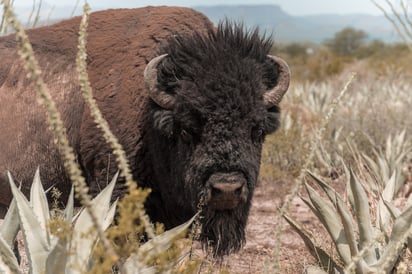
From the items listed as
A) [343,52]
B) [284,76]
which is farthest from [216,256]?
[343,52]

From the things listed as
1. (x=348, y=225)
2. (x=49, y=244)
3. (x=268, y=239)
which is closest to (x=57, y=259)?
(x=49, y=244)

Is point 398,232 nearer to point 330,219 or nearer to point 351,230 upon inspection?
point 351,230

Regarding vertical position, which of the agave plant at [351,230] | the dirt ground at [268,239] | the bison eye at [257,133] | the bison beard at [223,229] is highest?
the bison eye at [257,133]

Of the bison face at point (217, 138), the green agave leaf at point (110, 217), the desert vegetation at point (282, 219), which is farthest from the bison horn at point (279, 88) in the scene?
the green agave leaf at point (110, 217)

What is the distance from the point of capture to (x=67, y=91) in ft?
18.1

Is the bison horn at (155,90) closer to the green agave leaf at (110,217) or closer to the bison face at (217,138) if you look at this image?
the bison face at (217,138)

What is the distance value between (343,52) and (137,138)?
67290 mm

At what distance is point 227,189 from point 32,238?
53.2 inches

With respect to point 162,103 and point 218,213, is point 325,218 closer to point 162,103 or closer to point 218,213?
point 218,213

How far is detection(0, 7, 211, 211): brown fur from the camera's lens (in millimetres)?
5113

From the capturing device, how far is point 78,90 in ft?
18.1

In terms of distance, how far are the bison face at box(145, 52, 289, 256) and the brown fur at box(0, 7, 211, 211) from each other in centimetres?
47

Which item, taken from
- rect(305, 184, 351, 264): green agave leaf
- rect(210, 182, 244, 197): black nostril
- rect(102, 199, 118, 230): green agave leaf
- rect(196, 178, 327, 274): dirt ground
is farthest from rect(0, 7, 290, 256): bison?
rect(102, 199, 118, 230): green agave leaf

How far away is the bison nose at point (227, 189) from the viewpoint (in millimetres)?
3979
